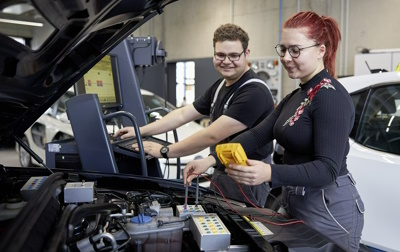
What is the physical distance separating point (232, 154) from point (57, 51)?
0.62m

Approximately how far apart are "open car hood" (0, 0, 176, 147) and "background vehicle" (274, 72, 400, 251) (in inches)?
67.5

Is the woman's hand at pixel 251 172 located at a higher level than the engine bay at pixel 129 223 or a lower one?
higher

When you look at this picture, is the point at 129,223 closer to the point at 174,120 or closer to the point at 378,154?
the point at 174,120

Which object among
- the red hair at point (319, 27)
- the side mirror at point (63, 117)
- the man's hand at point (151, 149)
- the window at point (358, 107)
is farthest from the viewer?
the side mirror at point (63, 117)

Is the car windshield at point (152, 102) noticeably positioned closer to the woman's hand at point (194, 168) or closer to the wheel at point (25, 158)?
the wheel at point (25, 158)

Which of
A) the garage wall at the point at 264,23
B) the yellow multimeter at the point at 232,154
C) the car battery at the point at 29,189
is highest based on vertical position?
the garage wall at the point at 264,23

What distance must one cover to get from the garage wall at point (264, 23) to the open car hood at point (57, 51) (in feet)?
20.1

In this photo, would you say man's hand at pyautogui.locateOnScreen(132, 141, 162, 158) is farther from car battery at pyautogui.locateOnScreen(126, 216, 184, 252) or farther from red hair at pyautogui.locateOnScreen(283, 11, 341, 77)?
red hair at pyautogui.locateOnScreen(283, 11, 341, 77)

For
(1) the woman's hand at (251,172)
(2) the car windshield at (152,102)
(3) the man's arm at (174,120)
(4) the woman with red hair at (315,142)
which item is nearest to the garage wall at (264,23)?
(2) the car windshield at (152,102)

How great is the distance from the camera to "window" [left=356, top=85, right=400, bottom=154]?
248 centimetres

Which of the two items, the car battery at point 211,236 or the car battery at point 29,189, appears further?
→ the car battery at point 29,189

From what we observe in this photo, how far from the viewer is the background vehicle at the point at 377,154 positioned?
7.44 feet

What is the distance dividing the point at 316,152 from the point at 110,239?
74cm

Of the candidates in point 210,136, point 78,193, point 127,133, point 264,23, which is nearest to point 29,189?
point 78,193
